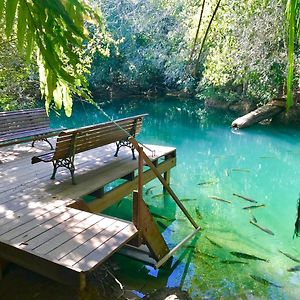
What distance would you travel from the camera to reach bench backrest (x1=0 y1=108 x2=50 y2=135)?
6410mm

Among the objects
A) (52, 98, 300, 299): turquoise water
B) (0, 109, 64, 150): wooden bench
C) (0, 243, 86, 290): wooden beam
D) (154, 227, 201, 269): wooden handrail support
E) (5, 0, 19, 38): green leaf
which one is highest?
(5, 0, 19, 38): green leaf

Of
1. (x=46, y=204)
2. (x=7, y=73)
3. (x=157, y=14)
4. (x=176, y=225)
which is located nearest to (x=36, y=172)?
(x=46, y=204)

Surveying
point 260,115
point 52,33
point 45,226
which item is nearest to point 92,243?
point 45,226

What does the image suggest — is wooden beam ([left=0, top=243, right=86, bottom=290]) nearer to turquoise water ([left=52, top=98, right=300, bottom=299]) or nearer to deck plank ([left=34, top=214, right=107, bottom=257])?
deck plank ([left=34, top=214, right=107, bottom=257])

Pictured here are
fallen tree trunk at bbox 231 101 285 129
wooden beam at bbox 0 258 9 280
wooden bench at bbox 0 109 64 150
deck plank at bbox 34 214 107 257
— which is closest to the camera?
deck plank at bbox 34 214 107 257

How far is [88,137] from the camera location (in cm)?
512

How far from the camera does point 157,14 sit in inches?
800

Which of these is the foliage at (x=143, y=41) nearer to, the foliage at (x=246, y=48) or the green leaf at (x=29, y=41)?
the foliage at (x=246, y=48)

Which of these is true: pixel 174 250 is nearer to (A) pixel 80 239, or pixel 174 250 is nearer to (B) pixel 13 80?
(A) pixel 80 239

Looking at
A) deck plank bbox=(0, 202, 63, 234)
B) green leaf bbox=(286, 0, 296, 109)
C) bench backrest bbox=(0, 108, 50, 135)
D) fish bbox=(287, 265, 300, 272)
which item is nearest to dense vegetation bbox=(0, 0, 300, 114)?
green leaf bbox=(286, 0, 296, 109)

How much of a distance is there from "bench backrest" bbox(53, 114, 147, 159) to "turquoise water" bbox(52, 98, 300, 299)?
A: 1095 mm

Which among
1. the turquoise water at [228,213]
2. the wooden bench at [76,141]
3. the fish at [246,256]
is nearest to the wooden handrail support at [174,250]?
the turquoise water at [228,213]

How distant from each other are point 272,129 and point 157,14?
991 cm

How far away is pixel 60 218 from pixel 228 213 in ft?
11.6
